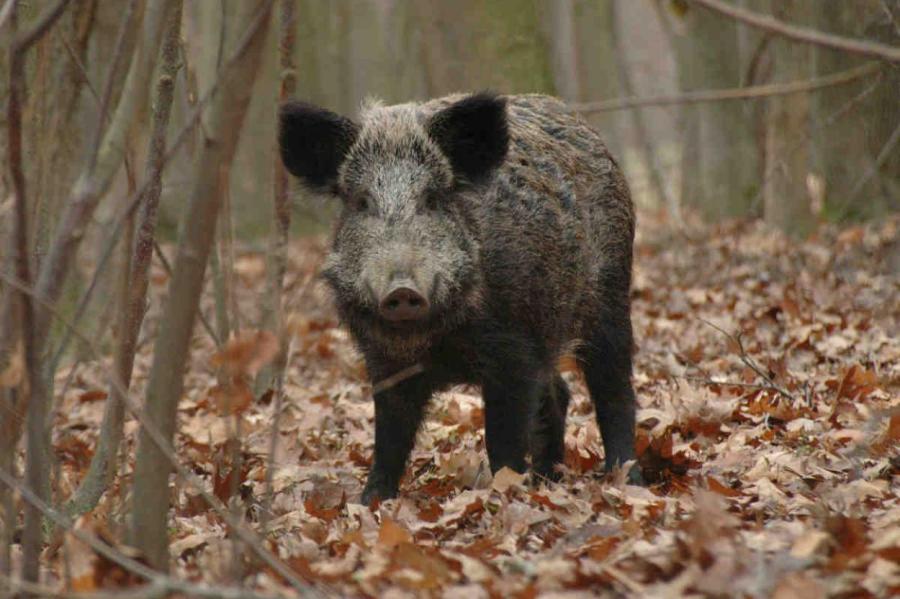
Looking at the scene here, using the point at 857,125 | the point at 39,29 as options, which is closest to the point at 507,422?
the point at 39,29

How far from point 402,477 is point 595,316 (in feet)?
4.66

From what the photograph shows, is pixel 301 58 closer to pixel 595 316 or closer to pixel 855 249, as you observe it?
pixel 855 249

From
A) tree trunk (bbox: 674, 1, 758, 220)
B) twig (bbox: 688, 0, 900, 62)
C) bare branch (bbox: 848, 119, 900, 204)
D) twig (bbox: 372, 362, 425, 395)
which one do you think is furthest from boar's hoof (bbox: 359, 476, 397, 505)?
tree trunk (bbox: 674, 1, 758, 220)

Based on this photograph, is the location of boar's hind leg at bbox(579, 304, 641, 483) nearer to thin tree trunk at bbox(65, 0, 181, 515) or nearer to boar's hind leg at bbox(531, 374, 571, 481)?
boar's hind leg at bbox(531, 374, 571, 481)

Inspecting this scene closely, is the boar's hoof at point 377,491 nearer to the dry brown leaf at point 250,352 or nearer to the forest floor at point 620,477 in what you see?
the forest floor at point 620,477

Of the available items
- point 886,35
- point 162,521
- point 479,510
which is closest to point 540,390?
point 479,510

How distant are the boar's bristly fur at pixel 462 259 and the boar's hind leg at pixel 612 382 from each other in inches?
0.4

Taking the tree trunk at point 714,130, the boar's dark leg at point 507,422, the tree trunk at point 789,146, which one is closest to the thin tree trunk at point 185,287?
the boar's dark leg at point 507,422

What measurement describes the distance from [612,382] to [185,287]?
11.2 feet

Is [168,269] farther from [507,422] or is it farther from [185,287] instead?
[185,287]

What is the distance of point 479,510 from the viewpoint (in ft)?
15.1

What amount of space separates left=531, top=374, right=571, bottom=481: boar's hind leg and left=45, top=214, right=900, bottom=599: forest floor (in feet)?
0.38

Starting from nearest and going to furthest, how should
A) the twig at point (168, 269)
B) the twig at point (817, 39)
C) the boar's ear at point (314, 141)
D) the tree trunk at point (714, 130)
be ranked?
1. the twig at point (817, 39)
2. the twig at point (168, 269)
3. the boar's ear at point (314, 141)
4. the tree trunk at point (714, 130)

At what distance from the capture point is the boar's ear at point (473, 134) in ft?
18.2
